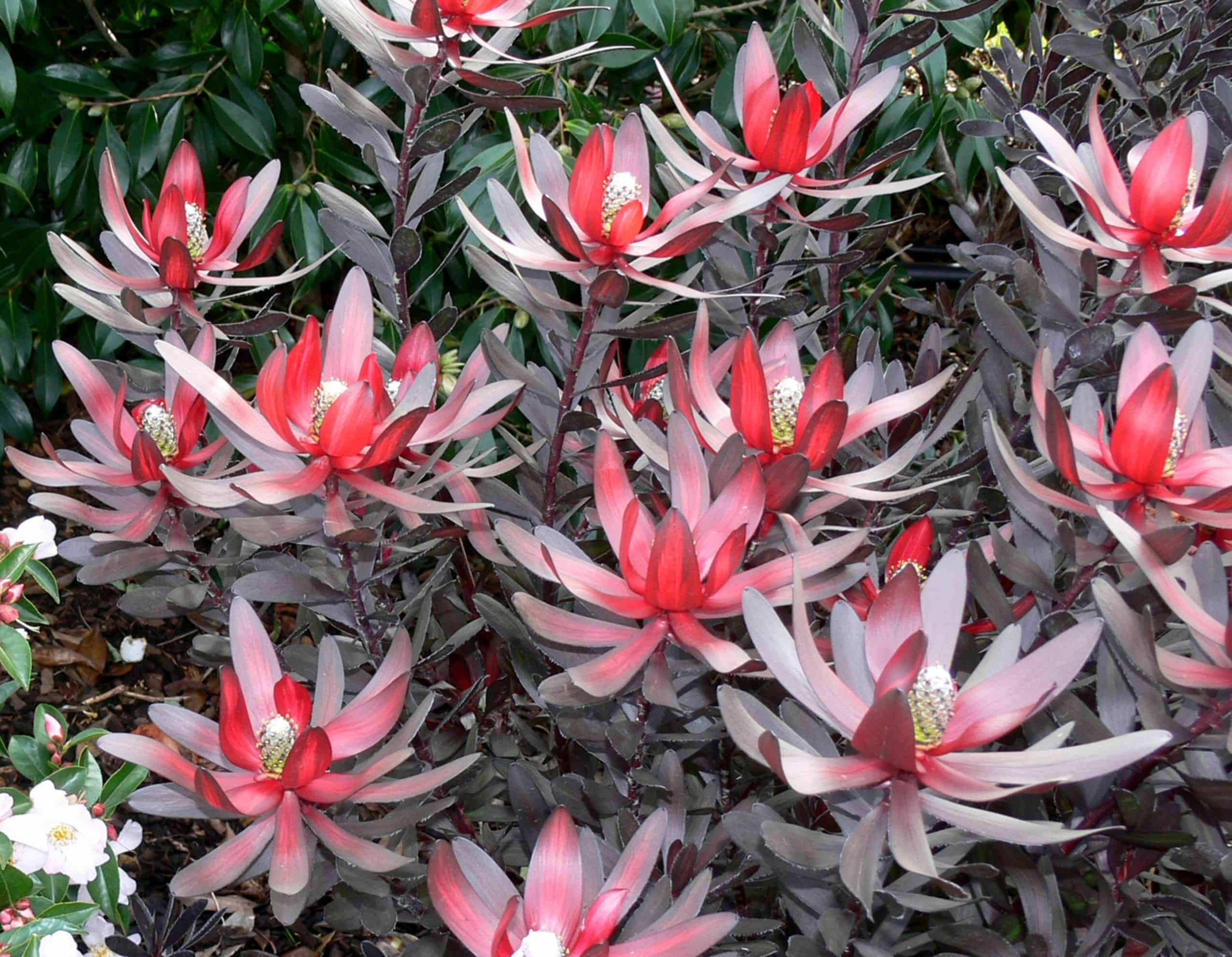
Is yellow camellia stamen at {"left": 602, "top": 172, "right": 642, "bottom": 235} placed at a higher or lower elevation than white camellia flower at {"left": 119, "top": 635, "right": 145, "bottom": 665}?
higher

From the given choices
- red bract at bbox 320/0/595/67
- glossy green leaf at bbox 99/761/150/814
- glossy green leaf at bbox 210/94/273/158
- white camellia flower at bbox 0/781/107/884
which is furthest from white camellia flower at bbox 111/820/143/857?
glossy green leaf at bbox 210/94/273/158

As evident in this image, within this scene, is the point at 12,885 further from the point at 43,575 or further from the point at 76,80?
the point at 76,80

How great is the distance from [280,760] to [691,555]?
319 millimetres

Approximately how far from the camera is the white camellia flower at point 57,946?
0.77 m

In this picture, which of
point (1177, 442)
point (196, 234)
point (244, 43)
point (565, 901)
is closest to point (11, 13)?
point (244, 43)

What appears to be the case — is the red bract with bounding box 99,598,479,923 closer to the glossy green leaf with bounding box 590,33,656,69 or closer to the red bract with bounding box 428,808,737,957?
the red bract with bounding box 428,808,737,957

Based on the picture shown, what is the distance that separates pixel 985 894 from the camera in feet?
2.80

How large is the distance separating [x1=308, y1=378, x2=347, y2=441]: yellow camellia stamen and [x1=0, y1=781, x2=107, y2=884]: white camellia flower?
1.11 feet

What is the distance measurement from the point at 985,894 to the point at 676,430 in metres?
0.44

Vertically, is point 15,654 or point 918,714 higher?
point 918,714

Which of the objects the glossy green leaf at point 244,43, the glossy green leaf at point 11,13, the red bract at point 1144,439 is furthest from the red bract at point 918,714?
the glossy green leaf at point 244,43

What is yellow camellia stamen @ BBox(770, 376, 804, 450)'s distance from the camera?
84cm

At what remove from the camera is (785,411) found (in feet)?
2.78

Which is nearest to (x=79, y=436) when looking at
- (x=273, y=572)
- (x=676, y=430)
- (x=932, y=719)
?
(x=273, y=572)
